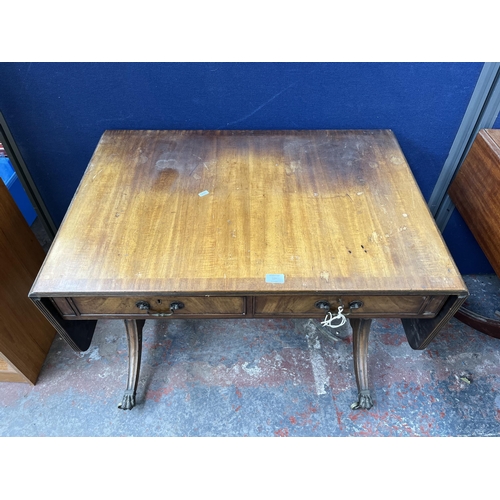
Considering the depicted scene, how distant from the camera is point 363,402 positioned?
4.60ft

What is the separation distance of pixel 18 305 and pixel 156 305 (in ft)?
2.42

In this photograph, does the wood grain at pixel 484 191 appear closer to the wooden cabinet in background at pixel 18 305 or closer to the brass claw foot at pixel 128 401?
the brass claw foot at pixel 128 401

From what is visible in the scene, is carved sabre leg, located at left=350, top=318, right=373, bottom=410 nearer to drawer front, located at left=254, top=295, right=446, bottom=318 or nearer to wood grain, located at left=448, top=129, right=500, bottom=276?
drawer front, located at left=254, top=295, right=446, bottom=318

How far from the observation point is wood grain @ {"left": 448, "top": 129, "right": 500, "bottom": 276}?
125cm

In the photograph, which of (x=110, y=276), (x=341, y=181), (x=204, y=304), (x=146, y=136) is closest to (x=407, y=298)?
(x=341, y=181)

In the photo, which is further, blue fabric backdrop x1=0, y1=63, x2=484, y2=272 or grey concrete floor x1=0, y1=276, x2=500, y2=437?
grey concrete floor x1=0, y1=276, x2=500, y2=437

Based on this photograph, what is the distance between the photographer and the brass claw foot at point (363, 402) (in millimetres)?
1400

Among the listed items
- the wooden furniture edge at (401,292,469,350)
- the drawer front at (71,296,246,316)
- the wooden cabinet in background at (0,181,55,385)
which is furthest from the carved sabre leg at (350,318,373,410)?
the wooden cabinet in background at (0,181,55,385)

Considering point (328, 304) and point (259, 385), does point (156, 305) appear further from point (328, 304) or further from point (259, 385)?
point (259, 385)

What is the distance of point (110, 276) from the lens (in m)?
0.92

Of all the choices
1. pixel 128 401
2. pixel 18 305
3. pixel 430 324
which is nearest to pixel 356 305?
pixel 430 324

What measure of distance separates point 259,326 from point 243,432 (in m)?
0.45

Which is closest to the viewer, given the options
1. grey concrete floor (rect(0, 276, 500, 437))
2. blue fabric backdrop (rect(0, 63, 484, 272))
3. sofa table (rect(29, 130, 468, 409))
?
sofa table (rect(29, 130, 468, 409))

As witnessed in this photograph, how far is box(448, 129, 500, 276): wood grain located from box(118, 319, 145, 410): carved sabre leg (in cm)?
130
